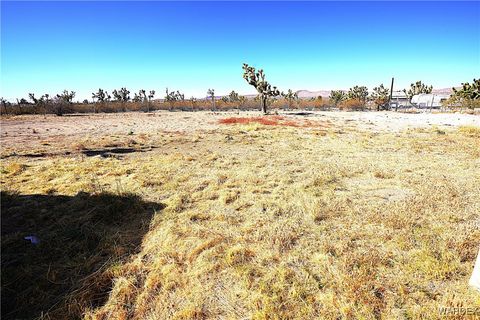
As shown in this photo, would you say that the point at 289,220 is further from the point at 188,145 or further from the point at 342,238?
the point at 188,145

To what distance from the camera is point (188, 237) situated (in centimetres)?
450

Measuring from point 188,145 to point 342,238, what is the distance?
985 cm

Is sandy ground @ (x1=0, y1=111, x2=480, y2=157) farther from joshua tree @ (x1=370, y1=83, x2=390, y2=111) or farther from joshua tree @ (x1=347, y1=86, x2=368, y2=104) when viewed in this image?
joshua tree @ (x1=347, y1=86, x2=368, y2=104)

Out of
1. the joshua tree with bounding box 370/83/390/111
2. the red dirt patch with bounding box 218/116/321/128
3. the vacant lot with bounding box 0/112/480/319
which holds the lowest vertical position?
the vacant lot with bounding box 0/112/480/319

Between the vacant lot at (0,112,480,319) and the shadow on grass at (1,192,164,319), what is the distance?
0.07ft

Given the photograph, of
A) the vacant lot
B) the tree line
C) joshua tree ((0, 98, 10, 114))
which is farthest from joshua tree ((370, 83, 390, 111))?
joshua tree ((0, 98, 10, 114))

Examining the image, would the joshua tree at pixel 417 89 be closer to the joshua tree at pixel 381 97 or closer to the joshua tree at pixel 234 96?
the joshua tree at pixel 381 97

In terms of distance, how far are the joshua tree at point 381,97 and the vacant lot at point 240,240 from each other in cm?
4387

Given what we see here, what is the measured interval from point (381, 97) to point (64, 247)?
2168 inches

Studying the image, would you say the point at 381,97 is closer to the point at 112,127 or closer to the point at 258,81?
the point at 258,81

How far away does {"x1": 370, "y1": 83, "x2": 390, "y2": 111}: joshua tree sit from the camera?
157 feet

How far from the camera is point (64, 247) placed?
169 inches

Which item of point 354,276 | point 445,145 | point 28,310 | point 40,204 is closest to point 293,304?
point 354,276

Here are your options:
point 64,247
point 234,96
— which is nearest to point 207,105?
point 234,96
